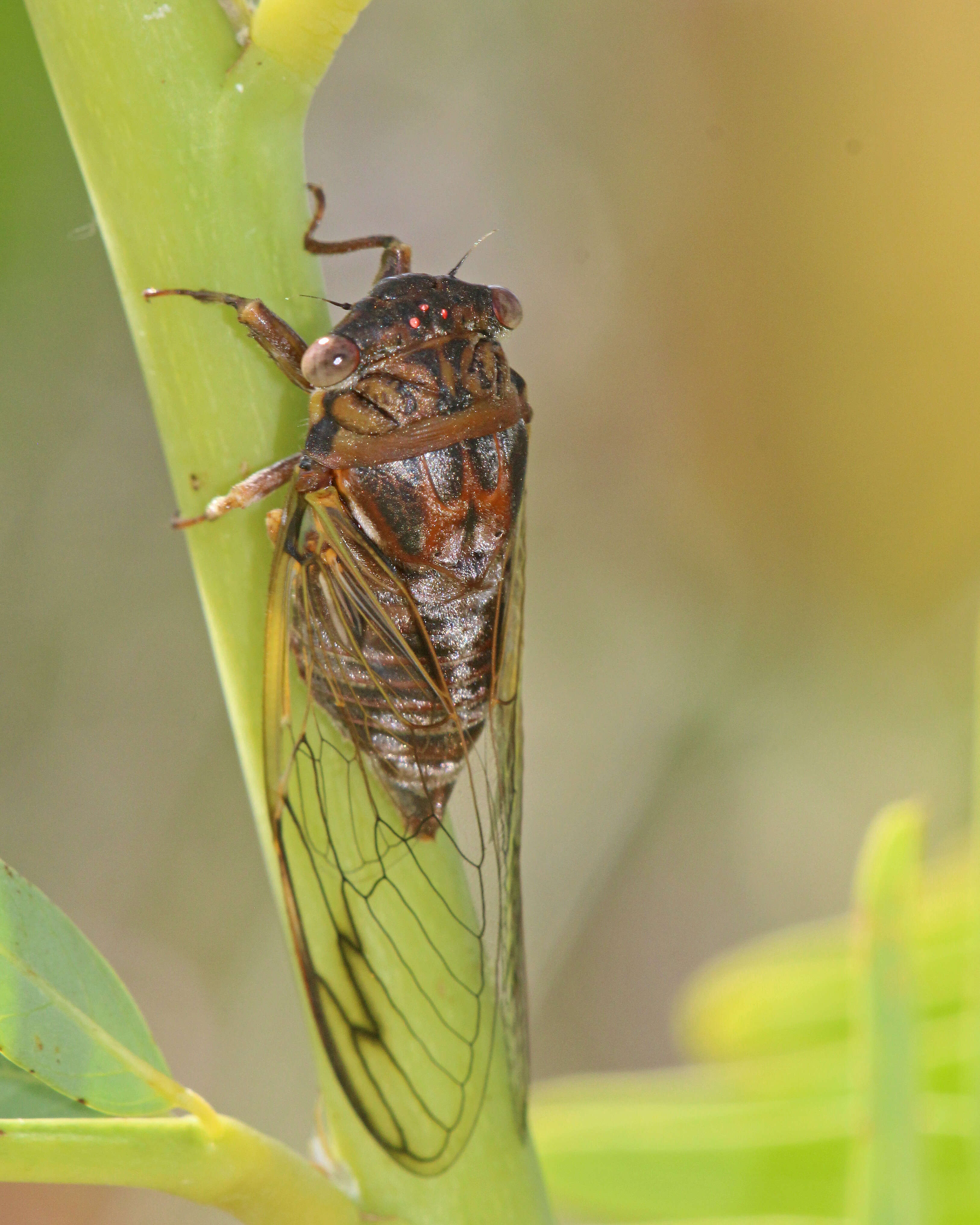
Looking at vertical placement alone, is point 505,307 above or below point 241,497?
above

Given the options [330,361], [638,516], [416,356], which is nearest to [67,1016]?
[330,361]

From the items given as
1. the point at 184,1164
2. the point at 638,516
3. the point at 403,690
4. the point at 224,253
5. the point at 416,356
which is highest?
the point at 638,516

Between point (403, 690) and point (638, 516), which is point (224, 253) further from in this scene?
point (638, 516)

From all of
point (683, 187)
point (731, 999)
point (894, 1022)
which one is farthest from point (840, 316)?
point (894, 1022)

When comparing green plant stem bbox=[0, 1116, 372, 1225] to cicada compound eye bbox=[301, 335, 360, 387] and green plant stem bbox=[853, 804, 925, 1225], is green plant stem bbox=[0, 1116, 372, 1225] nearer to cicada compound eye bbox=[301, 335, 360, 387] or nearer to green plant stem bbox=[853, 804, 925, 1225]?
green plant stem bbox=[853, 804, 925, 1225]

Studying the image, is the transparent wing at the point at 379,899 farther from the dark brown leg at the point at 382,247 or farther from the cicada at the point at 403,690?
the dark brown leg at the point at 382,247

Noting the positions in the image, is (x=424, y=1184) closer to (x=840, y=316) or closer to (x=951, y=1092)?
(x=951, y=1092)

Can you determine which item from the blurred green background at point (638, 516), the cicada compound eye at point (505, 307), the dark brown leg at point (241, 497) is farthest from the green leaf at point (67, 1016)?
the blurred green background at point (638, 516)
